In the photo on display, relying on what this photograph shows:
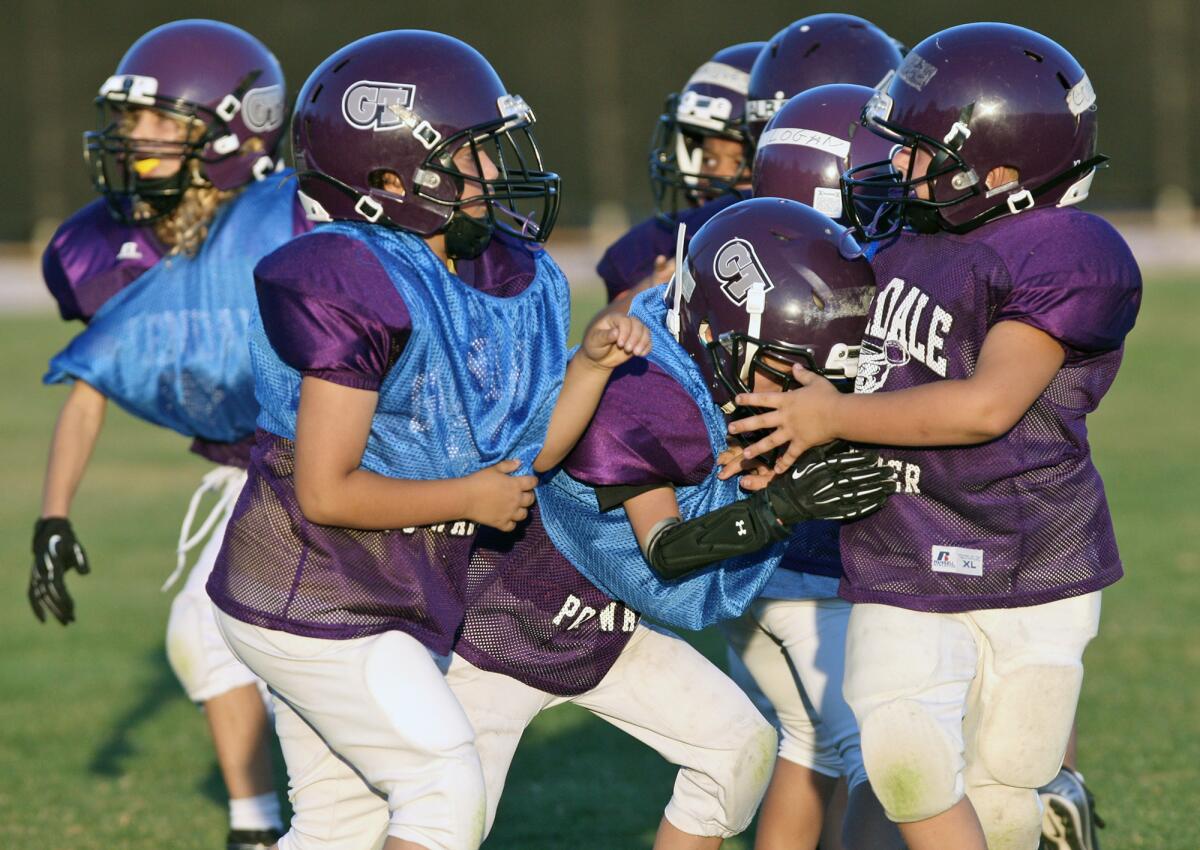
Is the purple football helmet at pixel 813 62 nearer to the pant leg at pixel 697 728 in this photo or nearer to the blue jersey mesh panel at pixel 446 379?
the blue jersey mesh panel at pixel 446 379

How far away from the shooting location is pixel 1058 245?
288cm

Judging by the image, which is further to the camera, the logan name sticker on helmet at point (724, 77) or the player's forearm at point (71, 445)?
the logan name sticker on helmet at point (724, 77)

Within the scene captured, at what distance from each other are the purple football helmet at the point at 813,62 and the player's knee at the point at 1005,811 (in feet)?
6.17

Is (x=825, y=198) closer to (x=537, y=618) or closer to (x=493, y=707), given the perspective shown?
(x=537, y=618)

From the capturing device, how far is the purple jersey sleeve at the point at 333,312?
2.67 metres

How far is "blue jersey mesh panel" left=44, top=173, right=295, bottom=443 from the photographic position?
13.4 feet

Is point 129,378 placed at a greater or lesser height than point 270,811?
greater

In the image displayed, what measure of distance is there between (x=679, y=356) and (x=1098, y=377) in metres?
0.75

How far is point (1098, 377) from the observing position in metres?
3.01

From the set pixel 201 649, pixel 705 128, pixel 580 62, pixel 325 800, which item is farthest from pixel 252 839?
pixel 580 62

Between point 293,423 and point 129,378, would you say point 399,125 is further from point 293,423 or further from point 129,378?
point 129,378

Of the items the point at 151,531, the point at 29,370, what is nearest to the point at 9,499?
the point at 151,531

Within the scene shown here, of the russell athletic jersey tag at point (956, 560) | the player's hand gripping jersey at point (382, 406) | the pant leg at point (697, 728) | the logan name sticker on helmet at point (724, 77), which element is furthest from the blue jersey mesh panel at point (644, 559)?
the logan name sticker on helmet at point (724, 77)

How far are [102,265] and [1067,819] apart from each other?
8.68 ft
